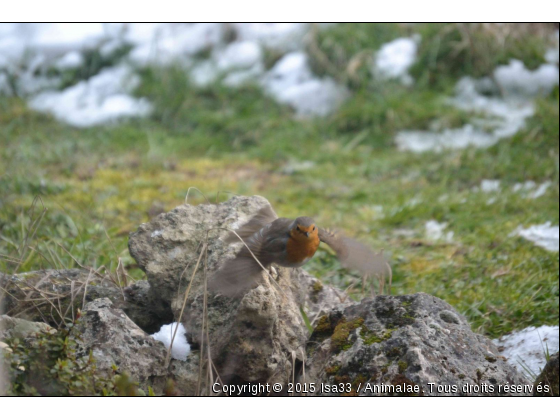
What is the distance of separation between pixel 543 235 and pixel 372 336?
Answer: 7.37 feet

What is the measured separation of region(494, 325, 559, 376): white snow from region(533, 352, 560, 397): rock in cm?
46

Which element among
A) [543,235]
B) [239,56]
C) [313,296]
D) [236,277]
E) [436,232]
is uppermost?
[236,277]

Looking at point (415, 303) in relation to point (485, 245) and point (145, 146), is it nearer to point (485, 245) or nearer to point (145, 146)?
point (485, 245)

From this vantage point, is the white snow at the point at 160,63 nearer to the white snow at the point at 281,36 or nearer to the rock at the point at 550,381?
the white snow at the point at 281,36

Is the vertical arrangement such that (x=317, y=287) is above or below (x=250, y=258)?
below

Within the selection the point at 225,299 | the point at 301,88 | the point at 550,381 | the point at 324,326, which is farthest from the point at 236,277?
the point at 301,88

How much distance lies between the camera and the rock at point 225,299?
1781 mm

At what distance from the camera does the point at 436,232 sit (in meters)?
3.84

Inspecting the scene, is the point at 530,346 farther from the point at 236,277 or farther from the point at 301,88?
the point at 301,88

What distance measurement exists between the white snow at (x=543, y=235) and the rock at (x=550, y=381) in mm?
1924

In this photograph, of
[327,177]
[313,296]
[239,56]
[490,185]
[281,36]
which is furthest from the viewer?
[239,56]

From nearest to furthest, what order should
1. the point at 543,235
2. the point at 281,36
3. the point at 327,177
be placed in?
the point at 543,235 → the point at 327,177 → the point at 281,36

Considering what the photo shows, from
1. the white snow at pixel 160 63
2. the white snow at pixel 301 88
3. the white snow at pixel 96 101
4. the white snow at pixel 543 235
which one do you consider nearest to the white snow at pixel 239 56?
the white snow at pixel 160 63

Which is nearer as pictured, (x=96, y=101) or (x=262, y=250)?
(x=262, y=250)
